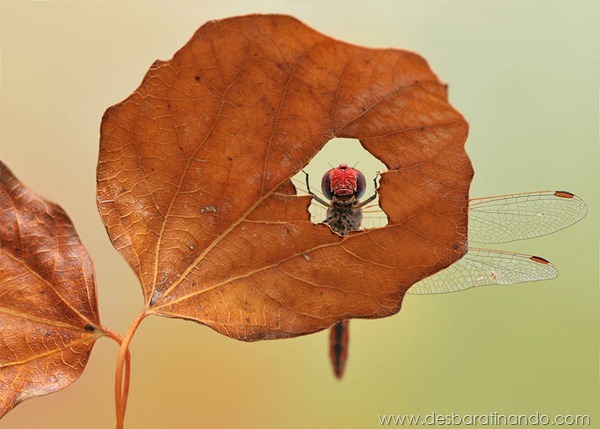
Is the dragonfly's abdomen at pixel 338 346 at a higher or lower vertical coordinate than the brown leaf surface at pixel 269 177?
lower

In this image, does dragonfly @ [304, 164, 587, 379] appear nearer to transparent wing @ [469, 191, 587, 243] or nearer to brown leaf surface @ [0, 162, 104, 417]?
transparent wing @ [469, 191, 587, 243]

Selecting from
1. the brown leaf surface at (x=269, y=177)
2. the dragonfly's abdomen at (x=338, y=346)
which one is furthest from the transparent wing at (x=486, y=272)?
the brown leaf surface at (x=269, y=177)

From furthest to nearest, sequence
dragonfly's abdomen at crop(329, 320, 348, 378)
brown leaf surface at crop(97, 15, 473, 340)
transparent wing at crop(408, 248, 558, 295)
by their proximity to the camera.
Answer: dragonfly's abdomen at crop(329, 320, 348, 378) < transparent wing at crop(408, 248, 558, 295) < brown leaf surface at crop(97, 15, 473, 340)

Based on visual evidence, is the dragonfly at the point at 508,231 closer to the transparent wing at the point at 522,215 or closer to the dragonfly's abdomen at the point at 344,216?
the transparent wing at the point at 522,215

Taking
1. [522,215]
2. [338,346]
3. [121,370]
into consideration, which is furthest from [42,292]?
[522,215]

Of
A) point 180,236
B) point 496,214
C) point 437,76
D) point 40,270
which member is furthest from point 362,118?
point 496,214

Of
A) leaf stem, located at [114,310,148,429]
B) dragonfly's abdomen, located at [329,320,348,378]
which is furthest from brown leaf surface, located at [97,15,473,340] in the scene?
dragonfly's abdomen, located at [329,320,348,378]
